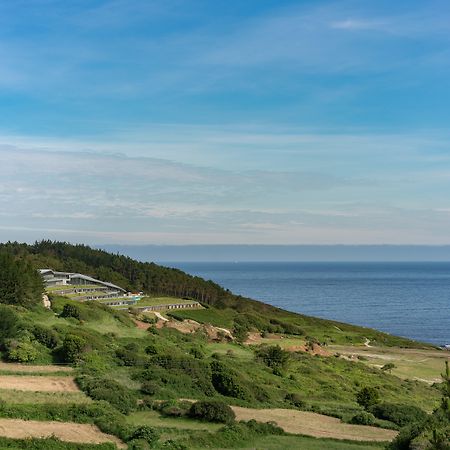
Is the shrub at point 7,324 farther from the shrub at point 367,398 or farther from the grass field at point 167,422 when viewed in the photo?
the shrub at point 367,398

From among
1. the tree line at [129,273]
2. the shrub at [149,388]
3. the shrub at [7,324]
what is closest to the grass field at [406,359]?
the shrub at [149,388]

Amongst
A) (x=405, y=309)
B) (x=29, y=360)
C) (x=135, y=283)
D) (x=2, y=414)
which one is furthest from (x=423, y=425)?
(x=405, y=309)

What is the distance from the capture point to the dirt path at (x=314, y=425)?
28.1m

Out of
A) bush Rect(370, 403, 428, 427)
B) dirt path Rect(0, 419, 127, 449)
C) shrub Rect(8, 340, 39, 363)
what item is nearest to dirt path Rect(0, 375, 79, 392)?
shrub Rect(8, 340, 39, 363)

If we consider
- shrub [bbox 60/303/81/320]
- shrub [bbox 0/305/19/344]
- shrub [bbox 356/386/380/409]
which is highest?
shrub [bbox 0/305/19/344]

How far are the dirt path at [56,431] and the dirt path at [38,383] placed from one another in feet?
21.0

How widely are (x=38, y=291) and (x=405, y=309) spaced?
119203 mm

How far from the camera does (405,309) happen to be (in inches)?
6161

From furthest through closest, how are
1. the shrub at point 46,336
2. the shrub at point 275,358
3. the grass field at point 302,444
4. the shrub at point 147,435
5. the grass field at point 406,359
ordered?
the grass field at point 406,359, the shrub at point 275,358, the shrub at point 46,336, the grass field at point 302,444, the shrub at point 147,435

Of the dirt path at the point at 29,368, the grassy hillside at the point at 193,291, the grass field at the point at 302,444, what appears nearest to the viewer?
the grass field at the point at 302,444

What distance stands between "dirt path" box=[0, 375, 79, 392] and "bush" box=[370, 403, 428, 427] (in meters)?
17.5

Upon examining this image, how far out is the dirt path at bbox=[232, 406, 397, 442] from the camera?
92.1 feet

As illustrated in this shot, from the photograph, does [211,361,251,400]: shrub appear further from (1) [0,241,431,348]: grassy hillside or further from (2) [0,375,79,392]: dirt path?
(1) [0,241,431,348]: grassy hillside

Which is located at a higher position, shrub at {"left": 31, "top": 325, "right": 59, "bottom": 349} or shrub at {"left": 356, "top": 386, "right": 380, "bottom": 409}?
shrub at {"left": 31, "top": 325, "right": 59, "bottom": 349}
